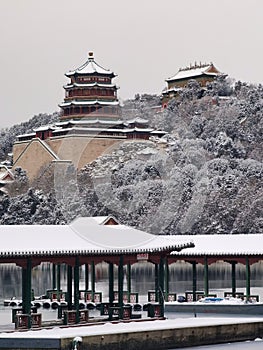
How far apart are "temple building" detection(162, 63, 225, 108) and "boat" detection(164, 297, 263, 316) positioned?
10421 cm

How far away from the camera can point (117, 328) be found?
29.7 meters

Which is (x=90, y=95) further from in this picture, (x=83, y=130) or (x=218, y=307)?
(x=218, y=307)

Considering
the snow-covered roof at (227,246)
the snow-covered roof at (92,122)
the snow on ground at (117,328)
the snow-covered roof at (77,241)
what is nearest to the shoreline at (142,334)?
the snow on ground at (117,328)

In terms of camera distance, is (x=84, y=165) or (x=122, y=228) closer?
(x=122, y=228)

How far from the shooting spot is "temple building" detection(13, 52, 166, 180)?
112812mm

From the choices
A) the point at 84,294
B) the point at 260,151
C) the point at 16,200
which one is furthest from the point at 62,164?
the point at 84,294

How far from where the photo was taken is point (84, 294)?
1662 inches

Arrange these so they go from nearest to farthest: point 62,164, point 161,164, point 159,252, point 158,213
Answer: point 159,252 → point 158,213 → point 161,164 → point 62,164

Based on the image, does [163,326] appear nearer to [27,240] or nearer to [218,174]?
[27,240]

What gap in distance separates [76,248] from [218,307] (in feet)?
25.6

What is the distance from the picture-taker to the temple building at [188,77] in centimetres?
14388

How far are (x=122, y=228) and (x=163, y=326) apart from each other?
4855mm

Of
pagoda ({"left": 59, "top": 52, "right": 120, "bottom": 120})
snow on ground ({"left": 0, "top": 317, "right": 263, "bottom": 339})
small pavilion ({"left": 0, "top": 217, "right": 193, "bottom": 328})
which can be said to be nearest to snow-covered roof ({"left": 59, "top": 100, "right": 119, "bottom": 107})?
pagoda ({"left": 59, "top": 52, "right": 120, "bottom": 120})

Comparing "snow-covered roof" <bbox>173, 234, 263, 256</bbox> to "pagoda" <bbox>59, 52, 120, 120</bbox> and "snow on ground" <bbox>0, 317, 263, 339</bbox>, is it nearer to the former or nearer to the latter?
"snow on ground" <bbox>0, 317, 263, 339</bbox>
